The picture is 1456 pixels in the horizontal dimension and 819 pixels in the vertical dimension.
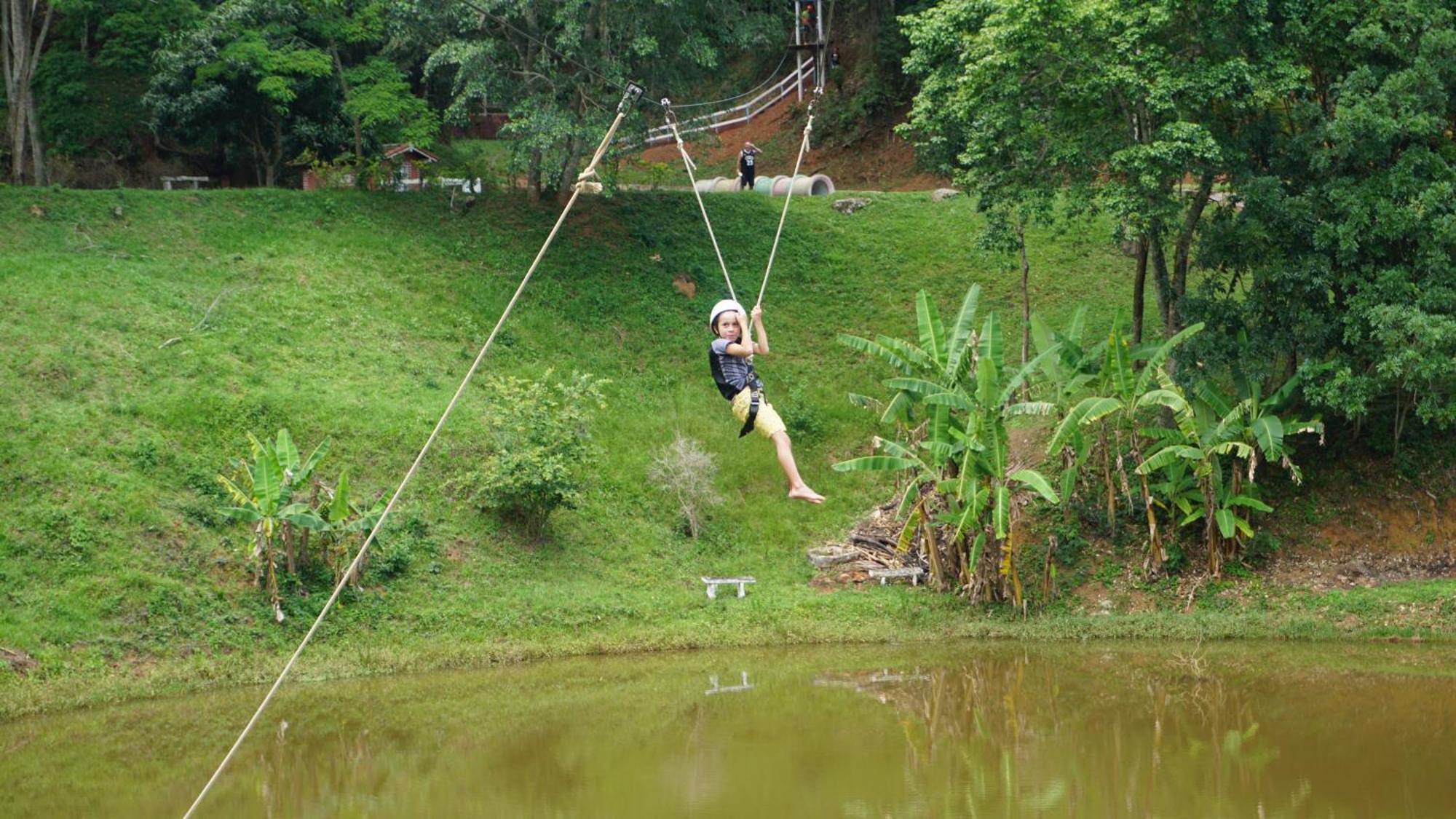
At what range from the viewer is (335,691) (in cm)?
1308

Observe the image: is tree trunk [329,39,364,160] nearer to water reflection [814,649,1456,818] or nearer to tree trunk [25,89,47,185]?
tree trunk [25,89,47,185]

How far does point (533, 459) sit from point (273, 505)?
9.22ft

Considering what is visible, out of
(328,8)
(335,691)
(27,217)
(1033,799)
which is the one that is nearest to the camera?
(1033,799)

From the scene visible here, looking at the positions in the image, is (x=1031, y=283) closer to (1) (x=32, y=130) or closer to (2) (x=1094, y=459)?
(2) (x=1094, y=459)

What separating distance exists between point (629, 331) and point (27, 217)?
25.2 ft

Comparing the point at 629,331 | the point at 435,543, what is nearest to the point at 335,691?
the point at 435,543

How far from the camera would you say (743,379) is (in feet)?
34.5

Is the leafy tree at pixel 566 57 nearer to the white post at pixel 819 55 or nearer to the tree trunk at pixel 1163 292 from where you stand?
the tree trunk at pixel 1163 292

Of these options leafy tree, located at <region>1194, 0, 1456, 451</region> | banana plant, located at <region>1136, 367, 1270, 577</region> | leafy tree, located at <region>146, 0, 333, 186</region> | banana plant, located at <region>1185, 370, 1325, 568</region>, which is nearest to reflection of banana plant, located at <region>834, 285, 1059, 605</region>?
banana plant, located at <region>1136, 367, 1270, 577</region>

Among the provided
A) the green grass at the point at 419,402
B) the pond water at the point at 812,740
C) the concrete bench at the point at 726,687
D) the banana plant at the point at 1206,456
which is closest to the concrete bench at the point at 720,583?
the green grass at the point at 419,402

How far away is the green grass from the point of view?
1381 centimetres

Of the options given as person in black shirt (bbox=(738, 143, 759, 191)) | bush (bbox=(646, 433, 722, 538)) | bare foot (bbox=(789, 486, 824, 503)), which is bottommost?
bush (bbox=(646, 433, 722, 538))

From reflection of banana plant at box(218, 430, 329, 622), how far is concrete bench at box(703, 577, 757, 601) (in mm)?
4068

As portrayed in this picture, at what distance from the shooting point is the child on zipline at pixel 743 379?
10.3 metres
